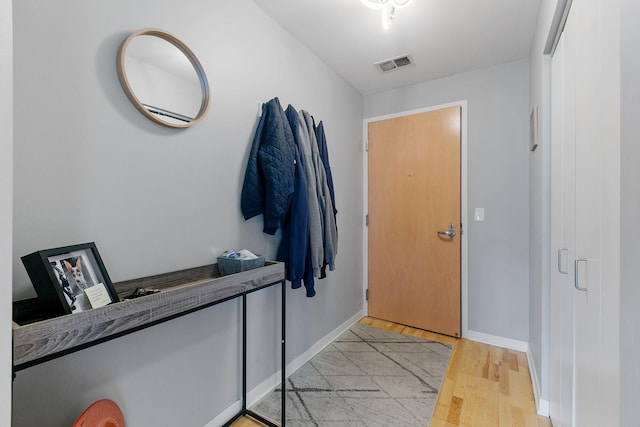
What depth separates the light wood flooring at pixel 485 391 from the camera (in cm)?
155

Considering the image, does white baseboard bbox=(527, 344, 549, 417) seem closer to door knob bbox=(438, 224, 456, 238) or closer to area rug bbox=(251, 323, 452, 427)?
area rug bbox=(251, 323, 452, 427)

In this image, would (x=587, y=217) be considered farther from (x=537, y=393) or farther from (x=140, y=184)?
(x=140, y=184)

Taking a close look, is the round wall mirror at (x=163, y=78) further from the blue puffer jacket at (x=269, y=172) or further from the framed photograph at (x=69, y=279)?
the framed photograph at (x=69, y=279)

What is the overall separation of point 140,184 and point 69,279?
1.47 feet

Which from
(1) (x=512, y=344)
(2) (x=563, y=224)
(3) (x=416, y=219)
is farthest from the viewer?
(3) (x=416, y=219)

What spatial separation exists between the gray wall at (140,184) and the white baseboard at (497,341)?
1.62 meters

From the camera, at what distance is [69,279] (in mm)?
860

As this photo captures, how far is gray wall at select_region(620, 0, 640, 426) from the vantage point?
0.55 meters

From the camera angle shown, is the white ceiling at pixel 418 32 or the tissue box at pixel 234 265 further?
the white ceiling at pixel 418 32

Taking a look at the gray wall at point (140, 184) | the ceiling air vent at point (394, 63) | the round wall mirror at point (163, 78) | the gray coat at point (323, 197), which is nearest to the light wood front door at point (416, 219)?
the ceiling air vent at point (394, 63)

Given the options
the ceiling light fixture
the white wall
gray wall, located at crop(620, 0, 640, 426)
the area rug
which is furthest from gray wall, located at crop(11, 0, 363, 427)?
gray wall, located at crop(620, 0, 640, 426)

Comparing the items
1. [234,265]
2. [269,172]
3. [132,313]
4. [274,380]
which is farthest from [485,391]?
[132,313]

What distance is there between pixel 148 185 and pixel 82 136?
27 cm

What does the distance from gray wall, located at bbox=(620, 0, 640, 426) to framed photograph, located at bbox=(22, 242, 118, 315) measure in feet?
4.34
